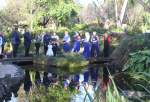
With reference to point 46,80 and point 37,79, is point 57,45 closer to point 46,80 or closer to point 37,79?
point 37,79

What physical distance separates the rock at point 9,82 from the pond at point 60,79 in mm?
197

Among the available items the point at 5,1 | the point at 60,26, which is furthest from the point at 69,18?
the point at 5,1

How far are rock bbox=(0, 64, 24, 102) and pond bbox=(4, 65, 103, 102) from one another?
0.65ft

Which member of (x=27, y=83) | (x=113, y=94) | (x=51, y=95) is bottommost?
(x=27, y=83)

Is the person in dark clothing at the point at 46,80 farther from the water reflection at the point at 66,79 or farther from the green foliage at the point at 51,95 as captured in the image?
the green foliage at the point at 51,95

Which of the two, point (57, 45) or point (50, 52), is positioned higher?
point (57, 45)

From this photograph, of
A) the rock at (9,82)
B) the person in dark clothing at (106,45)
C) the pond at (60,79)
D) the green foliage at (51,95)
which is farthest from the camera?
the person in dark clothing at (106,45)

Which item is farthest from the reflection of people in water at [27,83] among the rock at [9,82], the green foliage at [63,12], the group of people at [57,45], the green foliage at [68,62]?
the green foliage at [63,12]

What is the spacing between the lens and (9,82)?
48.1ft

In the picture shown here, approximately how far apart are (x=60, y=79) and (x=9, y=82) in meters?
4.21

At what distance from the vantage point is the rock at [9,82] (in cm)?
1366

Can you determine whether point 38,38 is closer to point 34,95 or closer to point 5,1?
point 34,95

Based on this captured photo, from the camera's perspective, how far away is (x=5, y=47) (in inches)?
944

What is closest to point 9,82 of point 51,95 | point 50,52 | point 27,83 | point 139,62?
point 51,95
